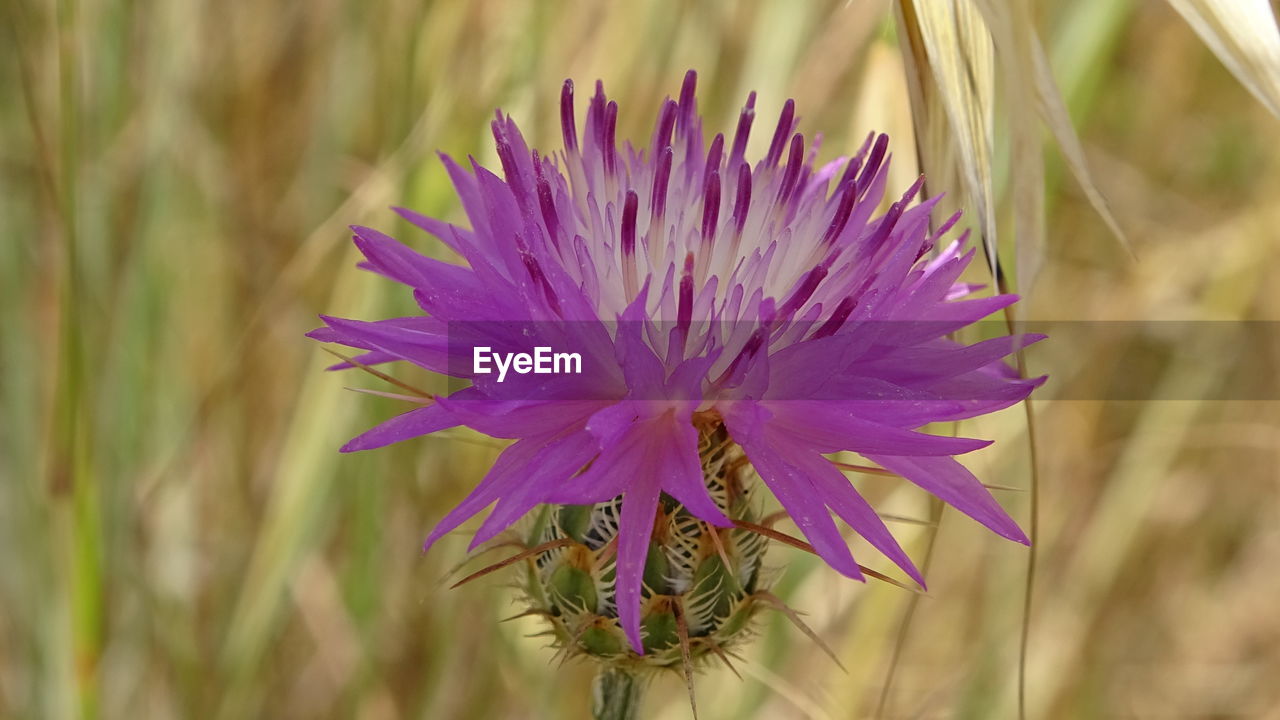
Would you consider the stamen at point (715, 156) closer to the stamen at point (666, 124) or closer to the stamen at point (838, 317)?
the stamen at point (666, 124)

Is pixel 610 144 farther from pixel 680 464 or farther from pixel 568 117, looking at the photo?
pixel 680 464

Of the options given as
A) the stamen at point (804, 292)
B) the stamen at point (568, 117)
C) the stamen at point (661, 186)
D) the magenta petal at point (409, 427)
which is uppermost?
the stamen at point (568, 117)

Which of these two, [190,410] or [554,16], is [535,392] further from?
[190,410]

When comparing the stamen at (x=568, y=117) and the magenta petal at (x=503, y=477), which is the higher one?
the stamen at (x=568, y=117)

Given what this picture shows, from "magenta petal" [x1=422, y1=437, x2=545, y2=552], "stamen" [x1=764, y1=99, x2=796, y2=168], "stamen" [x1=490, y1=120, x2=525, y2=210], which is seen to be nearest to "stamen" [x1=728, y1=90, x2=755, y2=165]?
"stamen" [x1=764, y1=99, x2=796, y2=168]

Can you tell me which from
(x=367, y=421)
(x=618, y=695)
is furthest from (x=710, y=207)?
(x=367, y=421)

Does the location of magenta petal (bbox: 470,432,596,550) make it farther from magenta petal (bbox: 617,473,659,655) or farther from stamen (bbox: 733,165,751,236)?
stamen (bbox: 733,165,751,236)

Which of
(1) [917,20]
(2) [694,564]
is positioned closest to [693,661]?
(2) [694,564]

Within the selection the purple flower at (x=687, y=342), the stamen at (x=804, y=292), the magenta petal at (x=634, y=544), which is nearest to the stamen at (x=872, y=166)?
the purple flower at (x=687, y=342)

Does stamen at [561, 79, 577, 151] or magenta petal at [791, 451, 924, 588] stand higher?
stamen at [561, 79, 577, 151]
